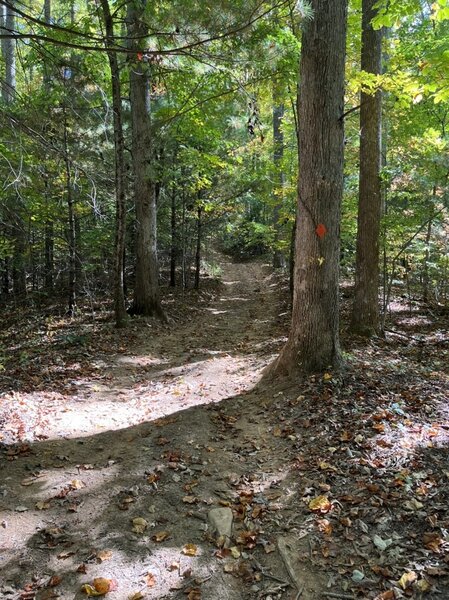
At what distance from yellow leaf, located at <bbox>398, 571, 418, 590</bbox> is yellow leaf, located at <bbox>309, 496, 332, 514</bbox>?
31.9 inches

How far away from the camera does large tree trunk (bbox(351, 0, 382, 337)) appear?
7.83 metres

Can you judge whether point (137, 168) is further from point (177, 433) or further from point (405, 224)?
point (177, 433)

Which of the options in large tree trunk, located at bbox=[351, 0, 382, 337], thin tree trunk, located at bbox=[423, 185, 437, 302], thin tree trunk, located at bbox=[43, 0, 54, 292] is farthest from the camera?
thin tree trunk, located at bbox=[423, 185, 437, 302]

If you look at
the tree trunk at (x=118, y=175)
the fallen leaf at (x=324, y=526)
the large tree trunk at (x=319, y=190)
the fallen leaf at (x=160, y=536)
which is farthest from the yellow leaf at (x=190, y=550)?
the tree trunk at (x=118, y=175)

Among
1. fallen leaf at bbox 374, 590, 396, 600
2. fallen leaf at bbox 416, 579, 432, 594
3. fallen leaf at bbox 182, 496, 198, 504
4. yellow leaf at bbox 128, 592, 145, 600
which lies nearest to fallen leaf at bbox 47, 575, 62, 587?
yellow leaf at bbox 128, 592, 145, 600

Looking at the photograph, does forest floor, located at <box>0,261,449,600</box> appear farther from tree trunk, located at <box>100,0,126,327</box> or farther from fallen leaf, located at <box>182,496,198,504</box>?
tree trunk, located at <box>100,0,126,327</box>

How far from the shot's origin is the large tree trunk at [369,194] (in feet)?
25.7

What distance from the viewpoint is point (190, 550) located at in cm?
313

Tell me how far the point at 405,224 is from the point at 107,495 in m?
8.07

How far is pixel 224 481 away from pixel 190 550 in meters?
0.94

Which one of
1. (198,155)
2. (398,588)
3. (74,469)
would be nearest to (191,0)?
(198,155)

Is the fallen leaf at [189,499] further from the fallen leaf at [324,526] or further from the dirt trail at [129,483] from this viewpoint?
the fallen leaf at [324,526]

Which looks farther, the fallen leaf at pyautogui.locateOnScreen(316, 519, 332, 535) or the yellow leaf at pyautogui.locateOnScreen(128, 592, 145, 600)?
the fallen leaf at pyautogui.locateOnScreen(316, 519, 332, 535)

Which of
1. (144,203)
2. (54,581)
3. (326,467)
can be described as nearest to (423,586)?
(326,467)
